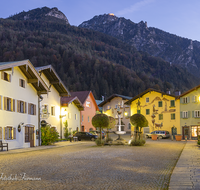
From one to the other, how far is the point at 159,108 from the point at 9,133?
123ft

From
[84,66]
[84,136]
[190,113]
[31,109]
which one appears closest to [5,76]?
[31,109]

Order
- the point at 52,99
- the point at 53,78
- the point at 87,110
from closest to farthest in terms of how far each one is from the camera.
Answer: the point at 53,78
the point at 52,99
the point at 87,110

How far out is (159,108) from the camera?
5669 cm

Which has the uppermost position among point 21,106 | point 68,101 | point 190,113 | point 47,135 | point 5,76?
point 5,76

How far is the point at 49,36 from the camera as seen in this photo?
566 feet

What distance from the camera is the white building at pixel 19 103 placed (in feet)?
79.3

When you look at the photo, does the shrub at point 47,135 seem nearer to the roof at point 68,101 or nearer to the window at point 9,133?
the window at point 9,133

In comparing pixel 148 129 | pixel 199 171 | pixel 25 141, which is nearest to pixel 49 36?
pixel 148 129

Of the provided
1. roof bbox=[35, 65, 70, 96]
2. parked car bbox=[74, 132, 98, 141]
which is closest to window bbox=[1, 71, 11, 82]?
roof bbox=[35, 65, 70, 96]

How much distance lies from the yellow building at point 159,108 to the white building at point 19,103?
31339 mm

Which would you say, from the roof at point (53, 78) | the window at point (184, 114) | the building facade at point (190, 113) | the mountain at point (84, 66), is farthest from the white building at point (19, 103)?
the mountain at point (84, 66)

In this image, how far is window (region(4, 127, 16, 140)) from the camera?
79.3 ft

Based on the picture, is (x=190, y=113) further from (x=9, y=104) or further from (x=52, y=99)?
(x=9, y=104)

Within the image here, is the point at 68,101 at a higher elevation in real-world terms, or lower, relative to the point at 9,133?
higher
